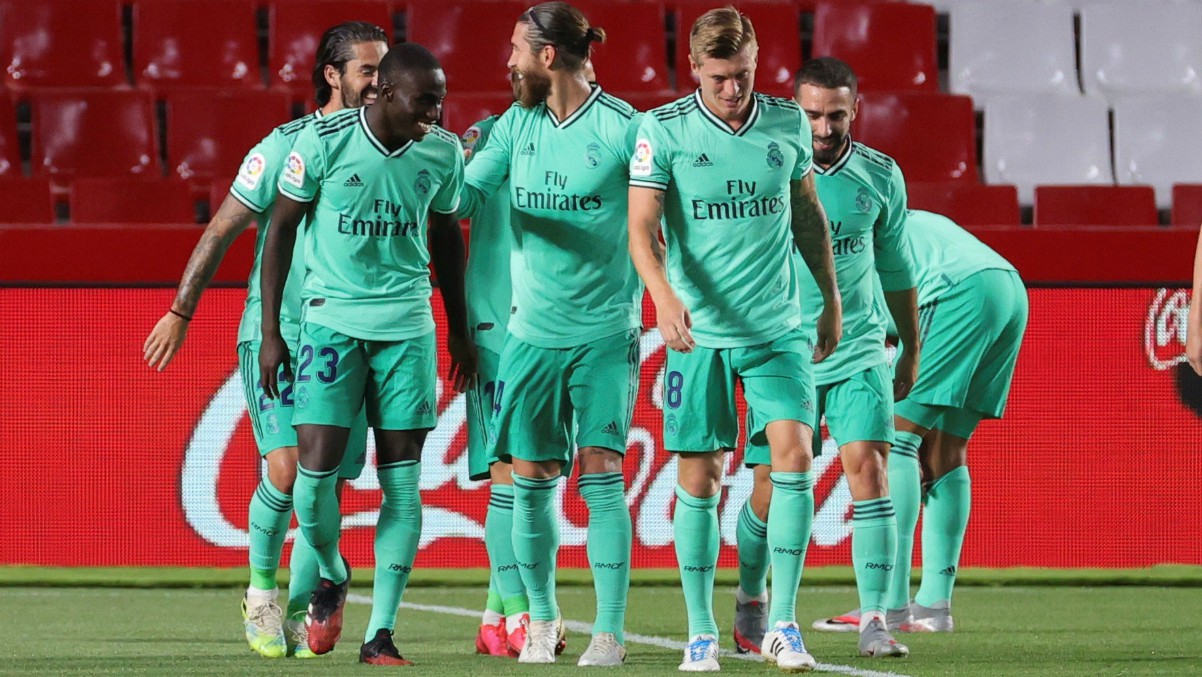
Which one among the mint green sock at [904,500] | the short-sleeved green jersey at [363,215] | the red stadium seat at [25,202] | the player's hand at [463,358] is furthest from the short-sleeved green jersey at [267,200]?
the red stadium seat at [25,202]

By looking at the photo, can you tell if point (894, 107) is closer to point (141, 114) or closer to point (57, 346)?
point (141, 114)

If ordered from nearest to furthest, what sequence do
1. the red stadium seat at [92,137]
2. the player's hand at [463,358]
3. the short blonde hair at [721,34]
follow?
the short blonde hair at [721,34]
the player's hand at [463,358]
the red stadium seat at [92,137]

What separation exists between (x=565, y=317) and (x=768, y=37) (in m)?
6.26

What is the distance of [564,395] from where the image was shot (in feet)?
16.5

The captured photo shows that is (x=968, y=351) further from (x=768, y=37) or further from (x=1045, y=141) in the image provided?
(x=768, y=37)

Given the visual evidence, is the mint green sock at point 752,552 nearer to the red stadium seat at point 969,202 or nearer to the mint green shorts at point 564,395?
the mint green shorts at point 564,395

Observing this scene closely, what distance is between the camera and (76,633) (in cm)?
584

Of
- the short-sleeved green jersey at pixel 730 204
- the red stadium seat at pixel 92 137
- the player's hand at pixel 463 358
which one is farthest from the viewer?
the red stadium seat at pixel 92 137

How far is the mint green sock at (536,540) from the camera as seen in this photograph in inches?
199

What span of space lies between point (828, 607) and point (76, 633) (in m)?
2.82

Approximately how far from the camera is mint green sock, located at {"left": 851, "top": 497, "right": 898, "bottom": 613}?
17.8ft

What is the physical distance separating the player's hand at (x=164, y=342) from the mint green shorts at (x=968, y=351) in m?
2.57

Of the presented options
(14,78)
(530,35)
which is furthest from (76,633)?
(14,78)

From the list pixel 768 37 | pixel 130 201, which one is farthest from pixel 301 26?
pixel 768 37
